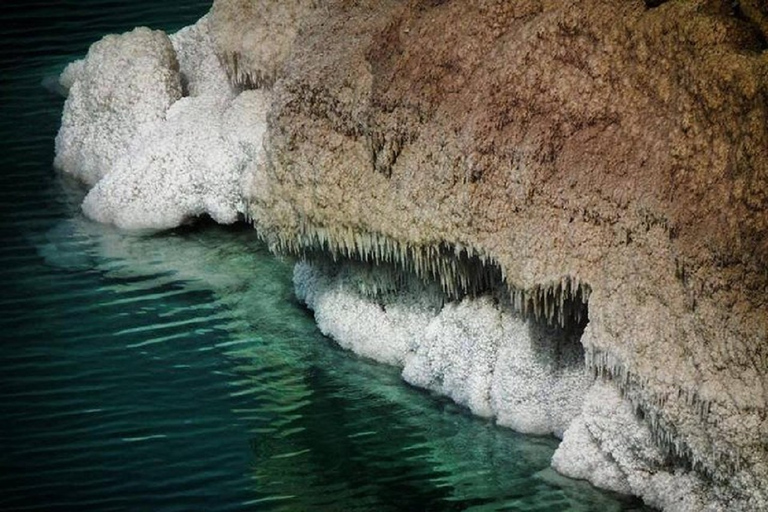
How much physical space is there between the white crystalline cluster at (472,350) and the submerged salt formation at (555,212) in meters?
0.02

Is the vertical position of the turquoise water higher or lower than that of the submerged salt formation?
lower

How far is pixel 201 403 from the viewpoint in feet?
34.9

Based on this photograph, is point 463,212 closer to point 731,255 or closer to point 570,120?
point 570,120

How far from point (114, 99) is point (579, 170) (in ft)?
22.4

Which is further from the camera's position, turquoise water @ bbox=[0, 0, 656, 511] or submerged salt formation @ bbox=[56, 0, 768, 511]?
turquoise water @ bbox=[0, 0, 656, 511]

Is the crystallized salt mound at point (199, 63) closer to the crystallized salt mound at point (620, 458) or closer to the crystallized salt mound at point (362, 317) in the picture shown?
the crystallized salt mound at point (362, 317)

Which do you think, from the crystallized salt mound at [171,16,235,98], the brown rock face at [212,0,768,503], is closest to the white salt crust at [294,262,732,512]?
the brown rock face at [212,0,768,503]

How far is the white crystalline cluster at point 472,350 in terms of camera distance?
9828 millimetres

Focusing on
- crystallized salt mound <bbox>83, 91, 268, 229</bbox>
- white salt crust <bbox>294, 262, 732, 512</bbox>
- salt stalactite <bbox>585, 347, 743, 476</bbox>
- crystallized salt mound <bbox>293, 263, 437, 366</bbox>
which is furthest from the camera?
crystallized salt mound <bbox>83, 91, 268, 229</bbox>

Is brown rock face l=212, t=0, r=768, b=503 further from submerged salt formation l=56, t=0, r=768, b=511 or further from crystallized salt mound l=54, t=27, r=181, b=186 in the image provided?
crystallized salt mound l=54, t=27, r=181, b=186

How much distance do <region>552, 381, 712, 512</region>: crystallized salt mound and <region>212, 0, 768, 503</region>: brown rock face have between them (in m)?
0.23

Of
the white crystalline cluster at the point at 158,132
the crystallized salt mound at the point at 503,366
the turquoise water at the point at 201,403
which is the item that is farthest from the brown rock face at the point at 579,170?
the white crystalline cluster at the point at 158,132

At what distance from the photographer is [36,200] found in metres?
14.9

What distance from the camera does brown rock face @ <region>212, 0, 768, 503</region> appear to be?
27.9 ft
